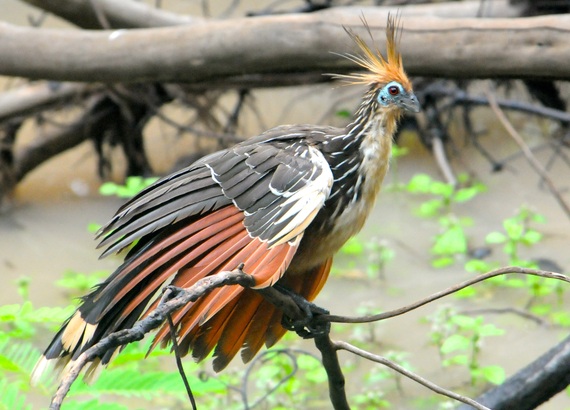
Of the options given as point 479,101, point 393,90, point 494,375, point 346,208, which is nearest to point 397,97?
point 393,90

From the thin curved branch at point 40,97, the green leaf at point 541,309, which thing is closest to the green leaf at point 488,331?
the green leaf at point 541,309

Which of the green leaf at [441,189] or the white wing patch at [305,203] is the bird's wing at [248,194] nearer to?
the white wing patch at [305,203]

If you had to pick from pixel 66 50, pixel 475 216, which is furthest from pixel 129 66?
pixel 475 216

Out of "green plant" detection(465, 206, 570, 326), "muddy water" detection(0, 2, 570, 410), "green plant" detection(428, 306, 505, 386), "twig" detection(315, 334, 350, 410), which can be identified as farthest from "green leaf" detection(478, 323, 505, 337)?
"twig" detection(315, 334, 350, 410)

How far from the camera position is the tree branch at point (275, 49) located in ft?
8.92

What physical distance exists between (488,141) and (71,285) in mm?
2413

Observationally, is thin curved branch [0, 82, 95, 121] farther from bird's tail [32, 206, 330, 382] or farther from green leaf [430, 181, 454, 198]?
bird's tail [32, 206, 330, 382]

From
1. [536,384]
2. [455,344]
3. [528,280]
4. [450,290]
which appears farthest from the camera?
[528,280]

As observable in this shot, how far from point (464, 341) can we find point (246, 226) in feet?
4.47

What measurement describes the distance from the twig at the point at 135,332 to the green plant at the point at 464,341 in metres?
1.68

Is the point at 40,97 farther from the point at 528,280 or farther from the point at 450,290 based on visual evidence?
the point at 450,290

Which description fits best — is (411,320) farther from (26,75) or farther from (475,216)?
(26,75)

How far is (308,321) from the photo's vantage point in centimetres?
172

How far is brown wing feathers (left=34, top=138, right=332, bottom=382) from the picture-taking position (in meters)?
1.57
